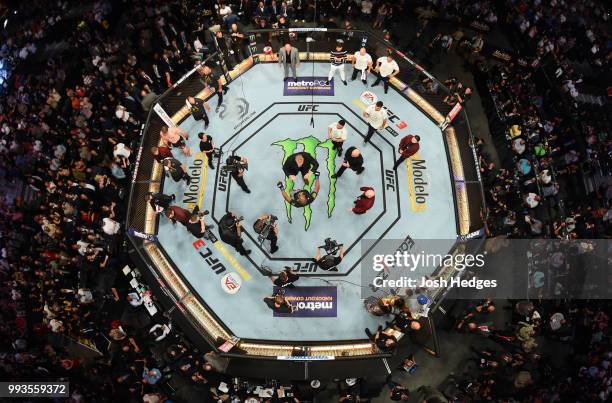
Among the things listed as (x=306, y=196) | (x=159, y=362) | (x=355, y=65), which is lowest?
(x=159, y=362)

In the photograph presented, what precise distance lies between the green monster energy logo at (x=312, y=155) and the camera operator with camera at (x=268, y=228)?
2.81 ft

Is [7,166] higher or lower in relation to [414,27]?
lower

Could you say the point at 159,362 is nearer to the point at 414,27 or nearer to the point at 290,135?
the point at 290,135

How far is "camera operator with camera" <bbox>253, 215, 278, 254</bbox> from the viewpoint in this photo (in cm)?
1028

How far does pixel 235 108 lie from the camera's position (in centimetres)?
1293

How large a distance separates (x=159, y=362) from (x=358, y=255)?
201 inches

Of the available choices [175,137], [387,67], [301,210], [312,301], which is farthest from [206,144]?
[387,67]

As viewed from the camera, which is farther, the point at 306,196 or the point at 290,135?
the point at 290,135

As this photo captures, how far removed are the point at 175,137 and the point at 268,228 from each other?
10.8 ft

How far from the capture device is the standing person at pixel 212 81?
12.7m

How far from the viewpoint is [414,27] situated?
15023 millimetres

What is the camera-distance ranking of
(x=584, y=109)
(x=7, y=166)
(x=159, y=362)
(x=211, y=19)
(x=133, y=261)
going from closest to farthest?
(x=159, y=362)
(x=133, y=261)
(x=7, y=166)
(x=584, y=109)
(x=211, y=19)

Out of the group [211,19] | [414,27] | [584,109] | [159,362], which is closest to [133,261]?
[159,362]

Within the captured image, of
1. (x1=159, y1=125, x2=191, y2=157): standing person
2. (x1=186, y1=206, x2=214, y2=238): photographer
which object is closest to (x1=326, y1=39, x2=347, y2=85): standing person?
(x1=159, y1=125, x2=191, y2=157): standing person
